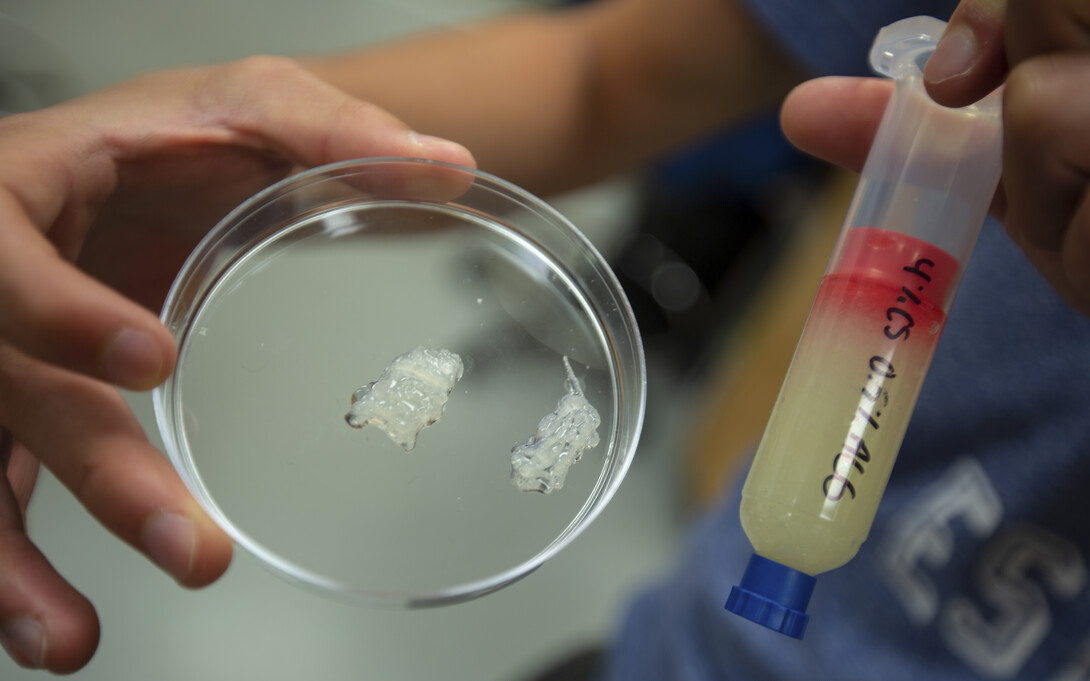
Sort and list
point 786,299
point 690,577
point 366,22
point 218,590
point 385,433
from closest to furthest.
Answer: point 385,433 < point 690,577 < point 218,590 < point 786,299 < point 366,22

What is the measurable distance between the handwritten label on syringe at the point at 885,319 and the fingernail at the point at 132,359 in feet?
1.25

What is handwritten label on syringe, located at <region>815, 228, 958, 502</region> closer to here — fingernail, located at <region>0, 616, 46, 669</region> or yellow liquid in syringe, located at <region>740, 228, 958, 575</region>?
yellow liquid in syringe, located at <region>740, 228, 958, 575</region>

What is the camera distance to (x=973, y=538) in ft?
2.00

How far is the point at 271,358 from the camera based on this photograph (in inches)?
23.0

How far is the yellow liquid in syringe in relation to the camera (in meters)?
0.43

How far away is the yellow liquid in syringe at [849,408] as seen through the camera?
0.43 meters

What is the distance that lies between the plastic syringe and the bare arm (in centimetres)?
40

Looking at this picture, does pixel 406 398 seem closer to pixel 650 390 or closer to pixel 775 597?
pixel 775 597

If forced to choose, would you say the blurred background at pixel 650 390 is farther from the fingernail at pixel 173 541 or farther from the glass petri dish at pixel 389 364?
the fingernail at pixel 173 541

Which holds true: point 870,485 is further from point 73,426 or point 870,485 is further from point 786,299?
point 786,299

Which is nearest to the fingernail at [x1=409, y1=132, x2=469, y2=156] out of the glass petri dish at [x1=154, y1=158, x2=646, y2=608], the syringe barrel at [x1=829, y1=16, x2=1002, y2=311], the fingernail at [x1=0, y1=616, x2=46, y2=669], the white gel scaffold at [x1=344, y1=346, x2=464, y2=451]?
the glass petri dish at [x1=154, y1=158, x2=646, y2=608]

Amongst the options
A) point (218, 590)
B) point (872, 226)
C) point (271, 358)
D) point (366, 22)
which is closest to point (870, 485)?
point (872, 226)

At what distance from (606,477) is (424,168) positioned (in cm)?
27

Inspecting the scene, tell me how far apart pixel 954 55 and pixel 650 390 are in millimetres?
806
